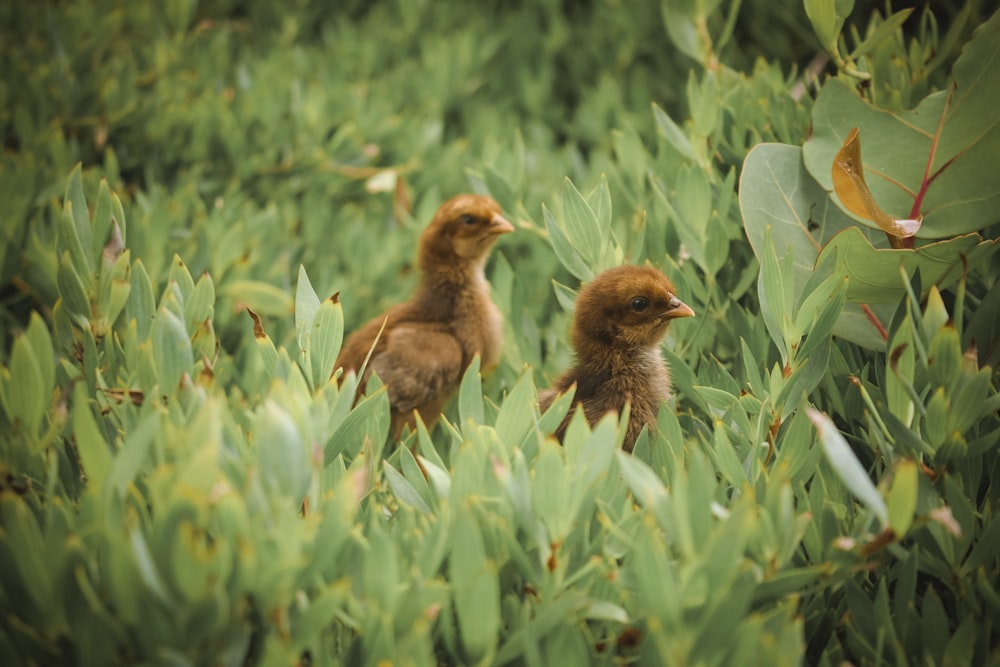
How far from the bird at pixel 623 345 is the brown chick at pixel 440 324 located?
585 millimetres

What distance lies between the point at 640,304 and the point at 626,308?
3 cm

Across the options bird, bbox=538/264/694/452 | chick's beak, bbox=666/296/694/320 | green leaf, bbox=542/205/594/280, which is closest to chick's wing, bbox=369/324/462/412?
bird, bbox=538/264/694/452

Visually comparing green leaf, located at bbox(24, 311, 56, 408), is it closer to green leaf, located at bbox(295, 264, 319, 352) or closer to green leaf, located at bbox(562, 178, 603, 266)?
green leaf, located at bbox(295, 264, 319, 352)

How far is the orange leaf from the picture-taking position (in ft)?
5.64

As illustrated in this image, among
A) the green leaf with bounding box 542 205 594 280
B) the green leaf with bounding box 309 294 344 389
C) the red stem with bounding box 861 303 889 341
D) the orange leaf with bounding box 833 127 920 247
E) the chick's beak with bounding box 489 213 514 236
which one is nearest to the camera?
the green leaf with bounding box 309 294 344 389

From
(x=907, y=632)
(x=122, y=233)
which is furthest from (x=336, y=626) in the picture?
(x=122, y=233)

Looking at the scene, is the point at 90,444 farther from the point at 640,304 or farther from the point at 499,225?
the point at 499,225

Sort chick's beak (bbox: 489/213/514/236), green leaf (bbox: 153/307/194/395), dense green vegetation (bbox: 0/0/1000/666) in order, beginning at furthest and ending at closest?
chick's beak (bbox: 489/213/514/236) < green leaf (bbox: 153/307/194/395) < dense green vegetation (bbox: 0/0/1000/666)

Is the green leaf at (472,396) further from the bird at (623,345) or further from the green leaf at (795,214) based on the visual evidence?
the green leaf at (795,214)

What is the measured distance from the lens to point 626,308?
6.46ft

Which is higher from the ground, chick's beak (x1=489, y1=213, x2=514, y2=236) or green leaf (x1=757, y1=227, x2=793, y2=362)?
green leaf (x1=757, y1=227, x2=793, y2=362)

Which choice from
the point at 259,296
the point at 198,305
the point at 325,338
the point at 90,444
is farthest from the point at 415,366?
the point at 90,444

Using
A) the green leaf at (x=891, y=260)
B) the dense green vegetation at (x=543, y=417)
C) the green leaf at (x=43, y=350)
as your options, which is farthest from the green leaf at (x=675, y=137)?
the green leaf at (x=43, y=350)

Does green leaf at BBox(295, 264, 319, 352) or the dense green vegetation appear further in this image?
green leaf at BBox(295, 264, 319, 352)
